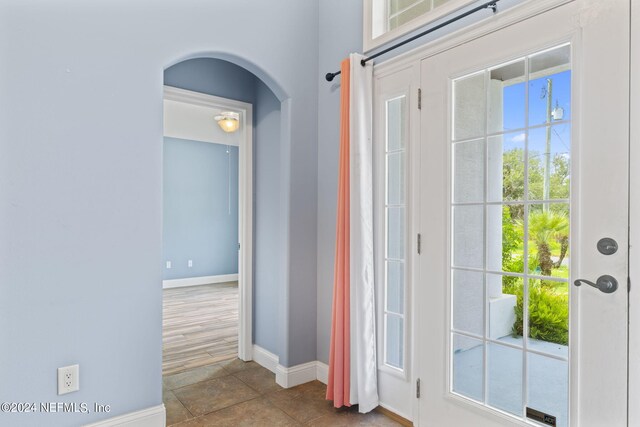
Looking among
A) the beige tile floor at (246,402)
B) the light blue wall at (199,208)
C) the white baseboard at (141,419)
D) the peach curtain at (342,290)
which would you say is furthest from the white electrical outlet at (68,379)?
the light blue wall at (199,208)

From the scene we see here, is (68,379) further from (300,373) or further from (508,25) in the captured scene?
(508,25)

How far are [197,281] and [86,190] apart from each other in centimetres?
525

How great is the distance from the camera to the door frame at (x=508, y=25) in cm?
144

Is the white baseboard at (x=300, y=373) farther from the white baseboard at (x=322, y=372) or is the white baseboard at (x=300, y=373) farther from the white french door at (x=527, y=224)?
the white french door at (x=527, y=224)

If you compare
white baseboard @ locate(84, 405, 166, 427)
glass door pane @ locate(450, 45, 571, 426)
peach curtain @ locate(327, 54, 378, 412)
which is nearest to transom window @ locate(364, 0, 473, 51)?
peach curtain @ locate(327, 54, 378, 412)

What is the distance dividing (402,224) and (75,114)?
1.90m

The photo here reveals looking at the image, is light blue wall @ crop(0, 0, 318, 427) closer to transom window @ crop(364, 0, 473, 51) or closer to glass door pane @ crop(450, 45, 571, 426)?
transom window @ crop(364, 0, 473, 51)

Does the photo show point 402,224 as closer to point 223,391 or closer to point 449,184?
point 449,184

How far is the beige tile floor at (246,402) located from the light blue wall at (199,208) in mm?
4035

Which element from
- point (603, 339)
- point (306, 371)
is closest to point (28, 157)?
point (306, 371)

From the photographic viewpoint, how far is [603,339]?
1520mm

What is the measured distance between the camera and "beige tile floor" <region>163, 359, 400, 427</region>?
2.34 meters

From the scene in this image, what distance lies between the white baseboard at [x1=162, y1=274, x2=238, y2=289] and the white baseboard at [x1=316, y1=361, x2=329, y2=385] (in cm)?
450

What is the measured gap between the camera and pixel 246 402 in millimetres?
2586
